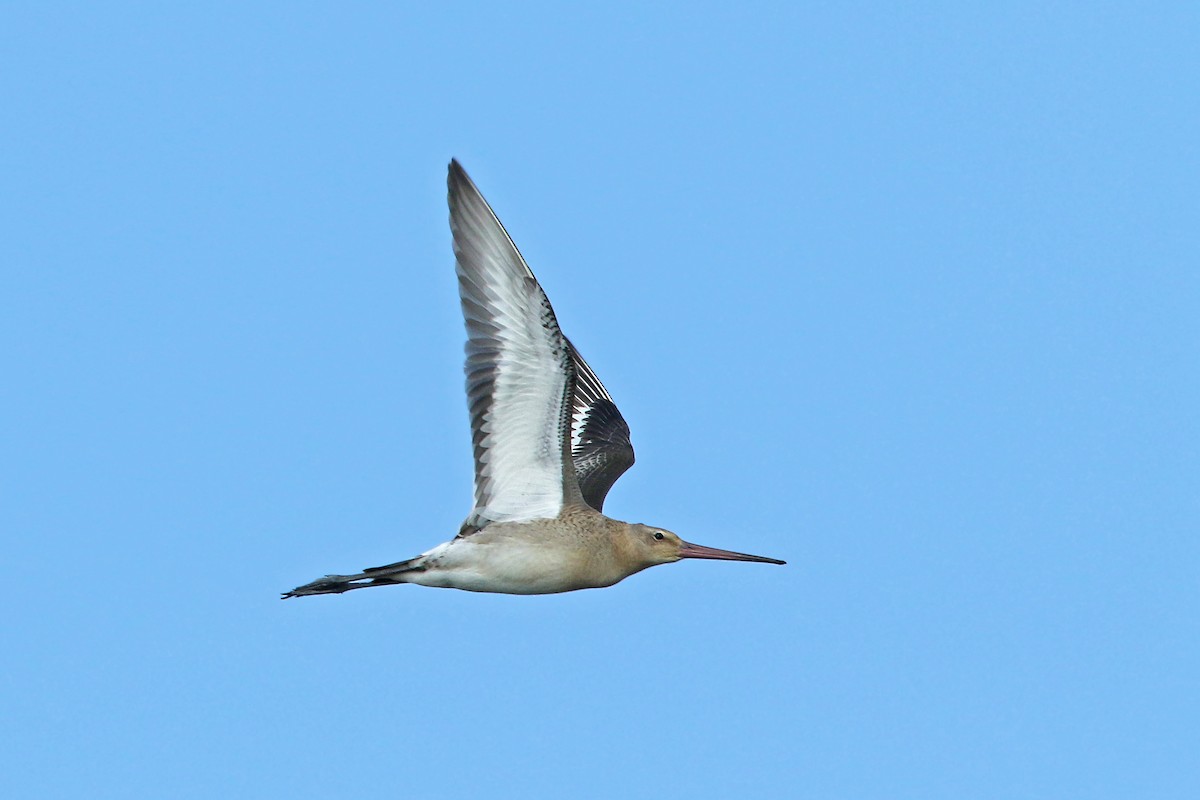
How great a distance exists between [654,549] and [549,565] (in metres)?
1.30

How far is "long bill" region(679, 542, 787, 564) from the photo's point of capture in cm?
1678

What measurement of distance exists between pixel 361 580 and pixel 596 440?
13.3 feet

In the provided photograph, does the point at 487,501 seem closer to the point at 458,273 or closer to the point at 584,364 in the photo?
the point at 458,273

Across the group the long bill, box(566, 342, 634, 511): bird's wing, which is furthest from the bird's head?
box(566, 342, 634, 511): bird's wing

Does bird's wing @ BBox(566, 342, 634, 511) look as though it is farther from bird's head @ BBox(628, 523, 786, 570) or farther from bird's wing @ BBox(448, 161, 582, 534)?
bird's wing @ BBox(448, 161, 582, 534)

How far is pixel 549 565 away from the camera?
51.2ft

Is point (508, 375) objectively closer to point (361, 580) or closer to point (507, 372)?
point (507, 372)

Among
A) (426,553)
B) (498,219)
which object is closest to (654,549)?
(426,553)

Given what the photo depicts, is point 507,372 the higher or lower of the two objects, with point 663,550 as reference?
higher

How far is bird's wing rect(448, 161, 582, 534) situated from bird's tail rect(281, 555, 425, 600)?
631 mm

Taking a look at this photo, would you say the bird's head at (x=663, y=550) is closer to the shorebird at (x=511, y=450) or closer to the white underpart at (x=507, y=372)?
the shorebird at (x=511, y=450)

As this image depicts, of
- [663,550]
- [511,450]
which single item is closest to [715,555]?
[663,550]

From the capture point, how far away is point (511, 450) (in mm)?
15680

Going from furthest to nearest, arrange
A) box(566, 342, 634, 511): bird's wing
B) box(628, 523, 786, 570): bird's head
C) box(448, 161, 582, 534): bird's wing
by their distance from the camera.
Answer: box(566, 342, 634, 511): bird's wing → box(628, 523, 786, 570): bird's head → box(448, 161, 582, 534): bird's wing
